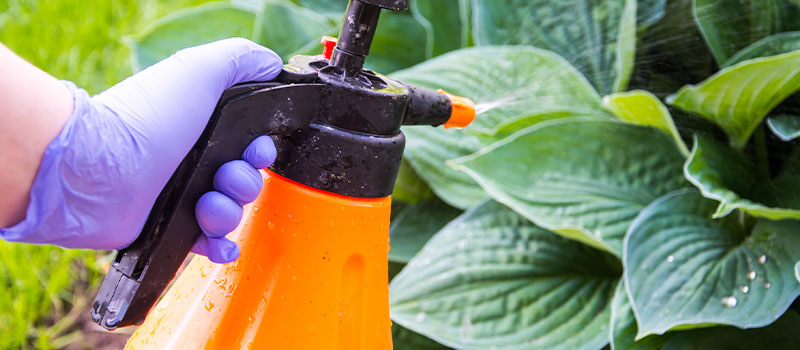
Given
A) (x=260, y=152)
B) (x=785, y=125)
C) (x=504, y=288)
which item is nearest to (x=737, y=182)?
(x=785, y=125)

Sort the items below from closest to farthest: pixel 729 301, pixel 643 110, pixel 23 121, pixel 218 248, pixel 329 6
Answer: pixel 23 121 → pixel 218 248 → pixel 729 301 → pixel 643 110 → pixel 329 6

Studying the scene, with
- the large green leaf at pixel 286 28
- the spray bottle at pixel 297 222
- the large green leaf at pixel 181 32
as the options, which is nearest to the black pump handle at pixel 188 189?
the spray bottle at pixel 297 222

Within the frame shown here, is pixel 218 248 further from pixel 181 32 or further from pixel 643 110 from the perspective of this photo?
pixel 181 32

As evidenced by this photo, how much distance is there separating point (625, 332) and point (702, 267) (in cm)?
12

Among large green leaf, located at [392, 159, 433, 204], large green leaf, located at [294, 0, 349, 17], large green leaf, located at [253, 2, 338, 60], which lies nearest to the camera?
large green leaf, located at [392, 159, 433, 204]

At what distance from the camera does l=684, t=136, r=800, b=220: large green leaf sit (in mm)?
854

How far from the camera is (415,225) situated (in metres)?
1.17

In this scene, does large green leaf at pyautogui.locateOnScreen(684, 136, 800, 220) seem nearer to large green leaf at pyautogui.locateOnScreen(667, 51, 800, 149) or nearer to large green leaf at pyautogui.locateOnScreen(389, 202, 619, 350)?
large green leaf at pyautogui.locateOnScreen(667, 51, 800, 149)

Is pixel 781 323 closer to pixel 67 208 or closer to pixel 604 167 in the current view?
pixel 604 167

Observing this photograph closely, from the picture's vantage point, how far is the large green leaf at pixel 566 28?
115cm

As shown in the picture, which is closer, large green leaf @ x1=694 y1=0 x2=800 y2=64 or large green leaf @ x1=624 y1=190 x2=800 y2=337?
large green leaf @ x1=624 y1=190 x2=800 y2=337

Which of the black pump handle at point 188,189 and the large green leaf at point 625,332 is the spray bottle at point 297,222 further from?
the large green leaf at point 625,332

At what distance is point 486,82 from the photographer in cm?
109

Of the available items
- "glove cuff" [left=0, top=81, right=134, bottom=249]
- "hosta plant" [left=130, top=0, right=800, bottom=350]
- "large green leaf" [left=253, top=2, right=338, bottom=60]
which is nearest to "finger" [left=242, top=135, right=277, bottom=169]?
"glove cuff" [left=0, top=81, right=134, bottom=249]
